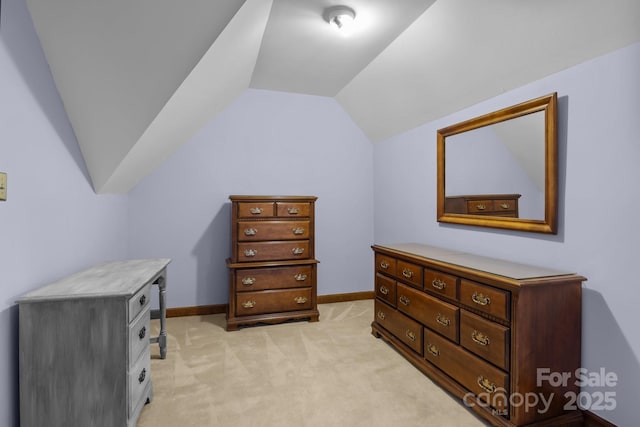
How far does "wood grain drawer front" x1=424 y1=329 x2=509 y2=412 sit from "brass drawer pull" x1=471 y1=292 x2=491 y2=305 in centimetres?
35

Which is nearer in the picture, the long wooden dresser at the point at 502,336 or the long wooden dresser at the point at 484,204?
the long wooden dresser at the point at 502,336

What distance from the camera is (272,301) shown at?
350 centimetres

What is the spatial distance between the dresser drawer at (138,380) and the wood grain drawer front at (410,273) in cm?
192

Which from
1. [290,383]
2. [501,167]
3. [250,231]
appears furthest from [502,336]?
[250,231]

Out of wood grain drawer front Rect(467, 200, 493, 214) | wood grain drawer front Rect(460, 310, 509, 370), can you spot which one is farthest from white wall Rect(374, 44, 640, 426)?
wood grain drawer front Rect(460, 310, 509, 370)

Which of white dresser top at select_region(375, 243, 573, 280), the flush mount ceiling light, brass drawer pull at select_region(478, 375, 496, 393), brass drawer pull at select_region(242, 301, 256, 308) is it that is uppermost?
the flush mount ceiling light

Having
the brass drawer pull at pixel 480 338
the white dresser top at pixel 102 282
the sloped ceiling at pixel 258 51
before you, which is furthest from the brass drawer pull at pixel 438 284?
the white dresser top at pixel 102 282

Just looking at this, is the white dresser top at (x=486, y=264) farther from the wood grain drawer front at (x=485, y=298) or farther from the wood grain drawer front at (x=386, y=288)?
the wood grain drawer front at (x=386, y=288)

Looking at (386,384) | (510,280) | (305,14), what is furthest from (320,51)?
(386,384)

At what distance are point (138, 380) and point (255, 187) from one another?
2520mm

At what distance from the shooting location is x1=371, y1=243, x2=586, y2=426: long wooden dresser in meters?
1.76

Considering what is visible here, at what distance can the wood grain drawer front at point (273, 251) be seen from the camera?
3434 millimetres

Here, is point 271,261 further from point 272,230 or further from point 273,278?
point 272,230

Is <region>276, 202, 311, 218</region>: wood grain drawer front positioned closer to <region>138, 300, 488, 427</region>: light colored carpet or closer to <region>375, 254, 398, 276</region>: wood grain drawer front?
<region>375, 254, 398, 276</region>: wood grain drawer front
